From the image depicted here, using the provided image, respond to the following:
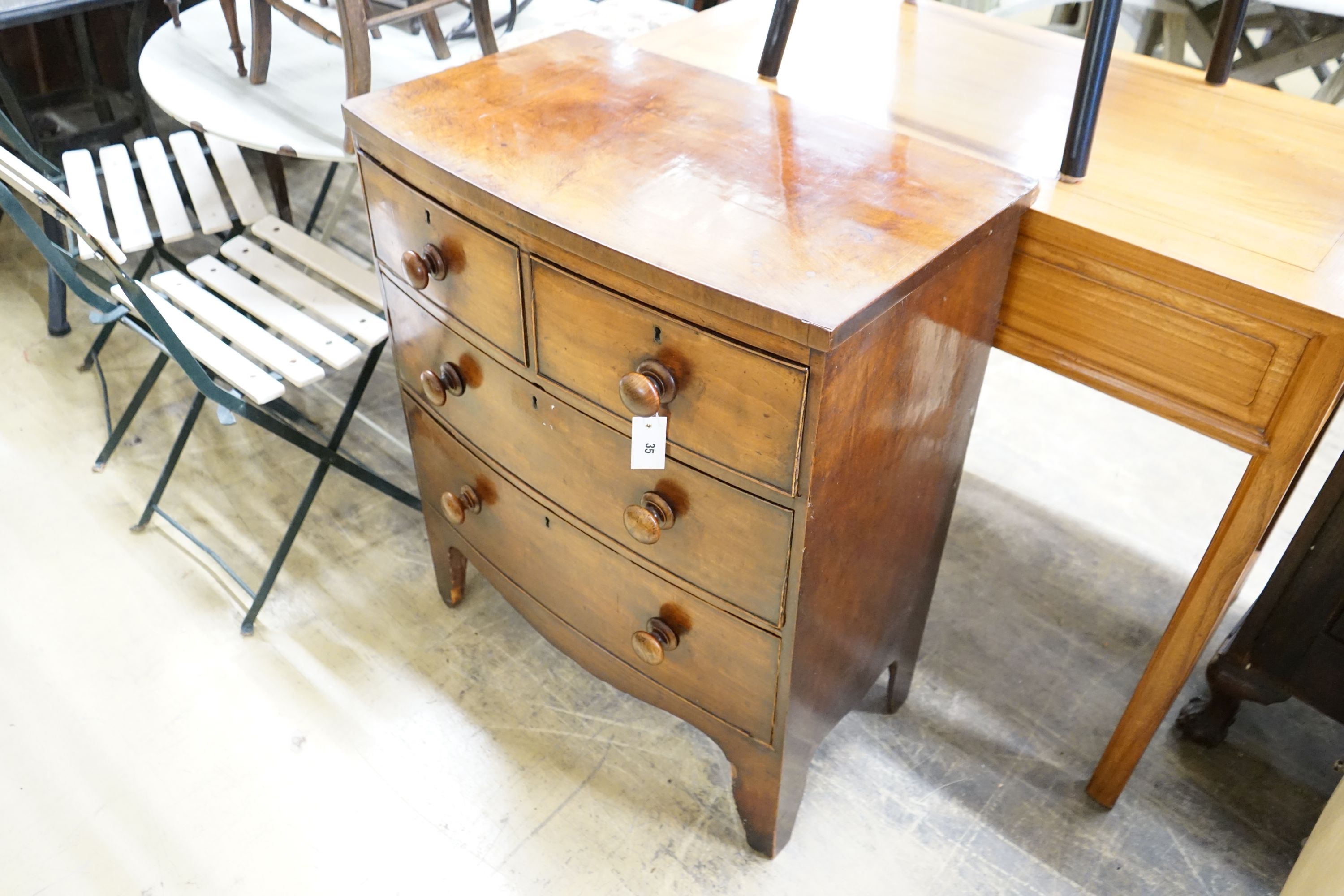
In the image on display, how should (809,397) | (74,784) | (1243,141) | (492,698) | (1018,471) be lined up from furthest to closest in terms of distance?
(1018,471) < (492,698) < (74,784) < (1243,141) < (809,397)

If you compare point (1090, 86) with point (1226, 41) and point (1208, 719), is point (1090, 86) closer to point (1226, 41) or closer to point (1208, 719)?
point (1226, 41)

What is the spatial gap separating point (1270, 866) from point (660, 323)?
4.78 feet

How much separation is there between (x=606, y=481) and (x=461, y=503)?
1.51 ft

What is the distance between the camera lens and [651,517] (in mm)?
1314

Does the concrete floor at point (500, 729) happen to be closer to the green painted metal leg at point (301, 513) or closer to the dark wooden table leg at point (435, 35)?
the green painted metal leg at point (301, 513)

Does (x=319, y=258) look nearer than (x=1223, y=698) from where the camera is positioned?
No

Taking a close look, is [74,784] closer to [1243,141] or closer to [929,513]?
[929,513]

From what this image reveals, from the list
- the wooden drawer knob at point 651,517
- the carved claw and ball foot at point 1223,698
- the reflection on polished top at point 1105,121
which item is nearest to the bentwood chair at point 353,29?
the reflection on polished top at point 1105,121

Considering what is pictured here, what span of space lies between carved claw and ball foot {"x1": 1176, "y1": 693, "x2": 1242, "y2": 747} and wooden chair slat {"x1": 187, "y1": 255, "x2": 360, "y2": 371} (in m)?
1.73

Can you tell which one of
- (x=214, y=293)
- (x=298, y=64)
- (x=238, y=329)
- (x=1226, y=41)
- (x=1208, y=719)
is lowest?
(x=1208, y=719)

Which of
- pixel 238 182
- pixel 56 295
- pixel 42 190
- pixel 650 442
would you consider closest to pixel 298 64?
pixel 238 182

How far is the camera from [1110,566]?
227 cm

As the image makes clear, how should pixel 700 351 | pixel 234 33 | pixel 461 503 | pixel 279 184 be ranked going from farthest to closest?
pixel 279 184
pixel 234 33
pixel 461 503
pixel 700 351

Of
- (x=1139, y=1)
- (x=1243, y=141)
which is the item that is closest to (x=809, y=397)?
(x=1243, y=141)
